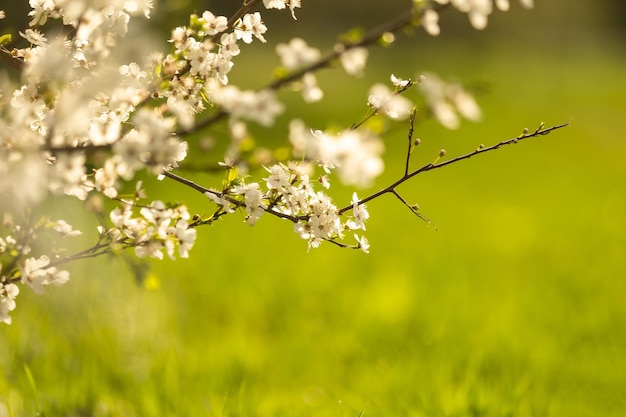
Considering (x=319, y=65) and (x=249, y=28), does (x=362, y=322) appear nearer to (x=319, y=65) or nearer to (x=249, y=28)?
(x=249, y=28)

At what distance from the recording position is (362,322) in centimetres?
452

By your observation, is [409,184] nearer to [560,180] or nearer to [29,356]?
[560,180]

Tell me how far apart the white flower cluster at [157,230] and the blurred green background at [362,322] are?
5.1 inches

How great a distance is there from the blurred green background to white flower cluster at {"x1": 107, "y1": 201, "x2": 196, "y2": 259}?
13 centimetres

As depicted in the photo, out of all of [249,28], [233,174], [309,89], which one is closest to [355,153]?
[309,89]

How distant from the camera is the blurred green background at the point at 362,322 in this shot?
125 inches

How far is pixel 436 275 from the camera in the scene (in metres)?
5.84

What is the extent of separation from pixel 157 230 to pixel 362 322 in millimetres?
2711

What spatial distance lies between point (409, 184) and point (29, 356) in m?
8.20

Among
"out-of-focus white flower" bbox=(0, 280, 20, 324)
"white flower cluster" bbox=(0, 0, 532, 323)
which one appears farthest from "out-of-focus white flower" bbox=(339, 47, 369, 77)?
"out-of-focus white flower" bbox=(0, 280, 20, 324)

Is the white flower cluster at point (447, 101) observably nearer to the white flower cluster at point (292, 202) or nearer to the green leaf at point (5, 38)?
the white flower cluster at point (292, 202)

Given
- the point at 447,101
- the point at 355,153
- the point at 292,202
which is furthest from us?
the point at 292,202

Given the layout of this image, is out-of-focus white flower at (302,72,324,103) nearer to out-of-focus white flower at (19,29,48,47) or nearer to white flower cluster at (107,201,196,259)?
white flower cluster at (107,201,196,259)

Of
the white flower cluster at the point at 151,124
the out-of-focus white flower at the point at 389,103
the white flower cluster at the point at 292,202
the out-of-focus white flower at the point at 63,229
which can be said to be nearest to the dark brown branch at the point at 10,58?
the white flower cluster at the point at 151,124
